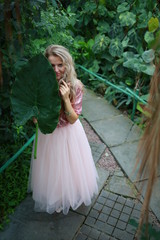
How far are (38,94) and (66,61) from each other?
0.40m

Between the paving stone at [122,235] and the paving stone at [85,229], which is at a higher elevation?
the paving stone at [122,235]

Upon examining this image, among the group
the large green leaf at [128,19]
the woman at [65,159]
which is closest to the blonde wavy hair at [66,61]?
the woman at [65,159]

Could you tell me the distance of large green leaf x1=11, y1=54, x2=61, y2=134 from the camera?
1521mm

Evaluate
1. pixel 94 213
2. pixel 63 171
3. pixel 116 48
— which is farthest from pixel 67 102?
pixel 116 48

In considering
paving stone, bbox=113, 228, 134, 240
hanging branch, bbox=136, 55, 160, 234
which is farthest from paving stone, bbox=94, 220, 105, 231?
hanging branch, bbox=136, 55, 160, 234

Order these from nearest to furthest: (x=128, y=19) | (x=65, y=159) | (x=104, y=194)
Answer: (x=65, y=159) → (x=104, y=194) → (x=128, y=19)

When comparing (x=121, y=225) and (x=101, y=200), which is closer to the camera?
(x=121, y=225)

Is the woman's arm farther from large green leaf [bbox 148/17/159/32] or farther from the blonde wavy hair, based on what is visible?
large green leaf [bbox 148/17/159/32]

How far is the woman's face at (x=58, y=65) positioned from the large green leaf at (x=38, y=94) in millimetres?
328

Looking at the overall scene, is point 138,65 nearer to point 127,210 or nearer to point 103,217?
point 127,210

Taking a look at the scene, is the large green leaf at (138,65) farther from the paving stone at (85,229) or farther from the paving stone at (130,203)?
the paving stone at (85,229)

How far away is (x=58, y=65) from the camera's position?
1.89 metres

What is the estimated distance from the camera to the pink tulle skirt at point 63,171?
2100mm

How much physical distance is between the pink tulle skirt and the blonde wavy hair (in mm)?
356
